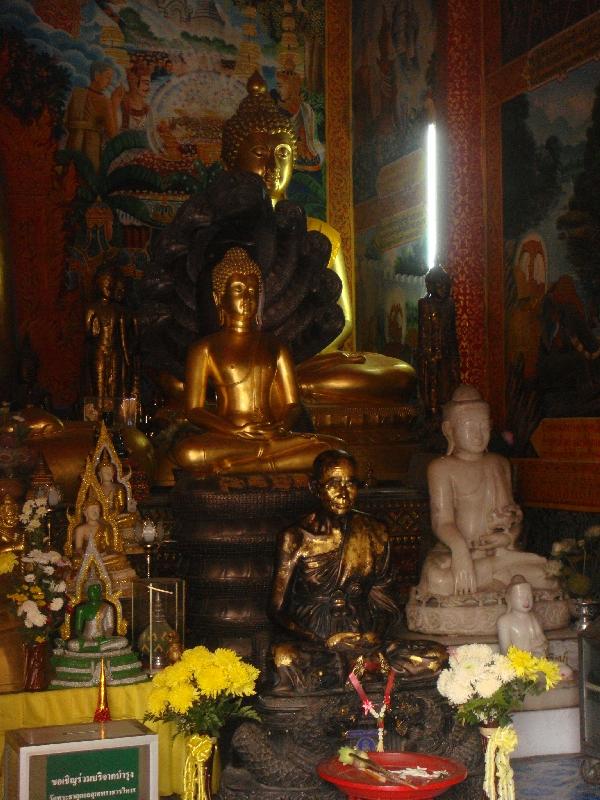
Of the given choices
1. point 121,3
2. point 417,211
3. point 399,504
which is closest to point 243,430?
point 399,504

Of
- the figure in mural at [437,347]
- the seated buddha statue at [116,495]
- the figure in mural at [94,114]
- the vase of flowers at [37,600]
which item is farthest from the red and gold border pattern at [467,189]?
the vase of flowers at [37,600]

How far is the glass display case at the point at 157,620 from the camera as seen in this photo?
468 centimetres

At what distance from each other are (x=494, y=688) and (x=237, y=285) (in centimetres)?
276

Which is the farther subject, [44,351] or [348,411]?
[44,351]

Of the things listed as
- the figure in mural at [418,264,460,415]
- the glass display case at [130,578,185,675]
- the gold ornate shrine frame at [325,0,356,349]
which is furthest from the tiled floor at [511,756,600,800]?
the gold ornate shrine frame at [325,0,356,349]

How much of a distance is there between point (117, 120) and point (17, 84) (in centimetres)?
81

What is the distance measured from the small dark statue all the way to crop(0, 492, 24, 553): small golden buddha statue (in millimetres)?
1065

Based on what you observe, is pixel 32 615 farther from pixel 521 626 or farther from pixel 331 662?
pixel 521 626

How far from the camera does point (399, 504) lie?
240 inches

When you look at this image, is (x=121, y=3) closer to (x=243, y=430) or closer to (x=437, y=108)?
(x=437, y=108)

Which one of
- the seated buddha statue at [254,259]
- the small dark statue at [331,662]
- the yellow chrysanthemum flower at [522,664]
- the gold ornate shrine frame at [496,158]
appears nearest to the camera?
the yellow chrysanthemum flower at [522,664]

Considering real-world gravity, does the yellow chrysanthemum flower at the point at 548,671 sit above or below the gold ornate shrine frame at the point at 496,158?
below

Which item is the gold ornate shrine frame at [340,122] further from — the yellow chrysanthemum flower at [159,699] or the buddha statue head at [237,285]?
the yellow chrysanthemum flower at [159,699]

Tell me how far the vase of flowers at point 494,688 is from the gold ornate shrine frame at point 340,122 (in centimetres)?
688
